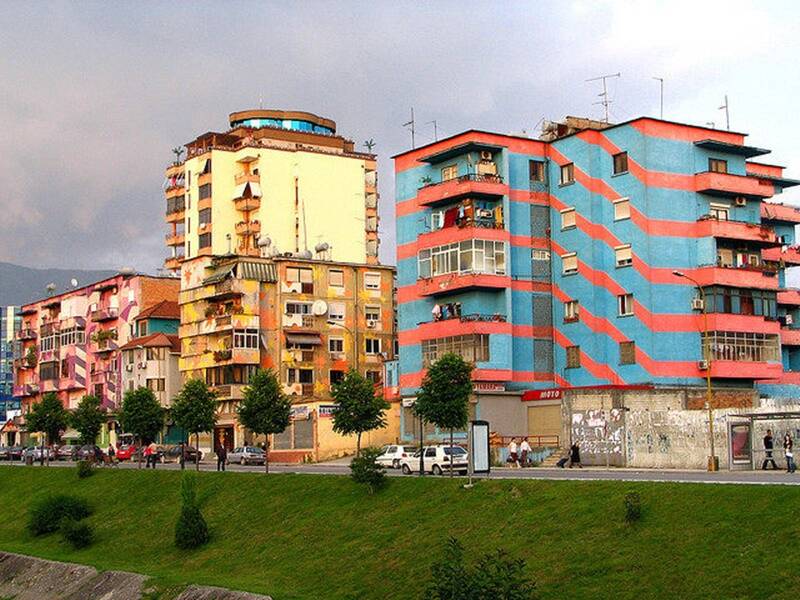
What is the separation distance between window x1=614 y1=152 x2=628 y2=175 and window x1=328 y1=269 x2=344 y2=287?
37953mm

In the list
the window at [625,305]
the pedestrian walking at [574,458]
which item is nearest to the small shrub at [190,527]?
the pedestrian walking at [574,458]

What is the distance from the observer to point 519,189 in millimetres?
90125

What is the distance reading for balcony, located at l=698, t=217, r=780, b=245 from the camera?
85250 mm

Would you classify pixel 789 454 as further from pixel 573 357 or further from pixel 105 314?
pixel 105 314

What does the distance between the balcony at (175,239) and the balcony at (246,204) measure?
1159 cm

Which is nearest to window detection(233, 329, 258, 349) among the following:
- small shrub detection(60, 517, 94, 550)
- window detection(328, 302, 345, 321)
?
window detection(328, 302, 345, 321)

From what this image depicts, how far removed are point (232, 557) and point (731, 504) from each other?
886 inches

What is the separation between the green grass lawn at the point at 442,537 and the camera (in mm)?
33781

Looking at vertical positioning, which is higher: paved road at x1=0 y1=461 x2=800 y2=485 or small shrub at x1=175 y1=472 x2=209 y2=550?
paved road at x1=0 y1=461 x2=800 y2=485

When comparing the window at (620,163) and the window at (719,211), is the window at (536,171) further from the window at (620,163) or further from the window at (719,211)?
the window at (719,211)

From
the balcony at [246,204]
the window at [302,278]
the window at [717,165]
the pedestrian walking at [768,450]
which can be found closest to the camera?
the pedestrian walking at [768,450]

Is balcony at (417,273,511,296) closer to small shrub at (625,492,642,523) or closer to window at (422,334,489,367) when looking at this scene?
window at (422,334,489,367)

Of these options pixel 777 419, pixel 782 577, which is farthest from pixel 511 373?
pixel 782 577

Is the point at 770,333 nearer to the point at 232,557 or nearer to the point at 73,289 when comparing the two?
the point at 232,557
